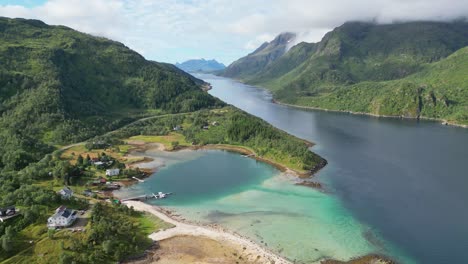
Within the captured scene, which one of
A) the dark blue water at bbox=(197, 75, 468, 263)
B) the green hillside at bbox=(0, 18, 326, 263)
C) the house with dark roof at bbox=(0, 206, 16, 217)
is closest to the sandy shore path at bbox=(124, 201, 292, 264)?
the green hillside at bbox=(0, 18, 326, 263)

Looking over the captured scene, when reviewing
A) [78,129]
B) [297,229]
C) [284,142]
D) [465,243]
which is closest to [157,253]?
[297,229]

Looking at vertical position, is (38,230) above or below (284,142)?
below

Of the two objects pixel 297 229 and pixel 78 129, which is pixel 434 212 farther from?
pixel 78 129

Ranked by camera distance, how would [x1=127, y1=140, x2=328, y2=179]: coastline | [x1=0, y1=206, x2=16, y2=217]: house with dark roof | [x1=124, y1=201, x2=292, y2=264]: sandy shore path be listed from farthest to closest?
[x1=127, y1=140, x2=328, y2=179]: coastline → [x1=0, y1=206, x2=16, y2=217]: house with dark roof → [x1=124, y1=201, x2=292, y2=264]: sandy shore path

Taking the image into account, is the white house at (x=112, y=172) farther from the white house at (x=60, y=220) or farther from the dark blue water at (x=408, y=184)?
the dark blue water at (x=408, y=184)

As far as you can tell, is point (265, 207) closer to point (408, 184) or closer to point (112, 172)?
point (408, 184)

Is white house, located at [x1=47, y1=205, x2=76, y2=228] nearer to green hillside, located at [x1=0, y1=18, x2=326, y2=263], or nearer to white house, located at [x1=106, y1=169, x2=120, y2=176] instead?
green hillside, located at [x1=0, y1=18, x2=326, y2=263]

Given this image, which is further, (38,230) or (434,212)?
(434,212)
